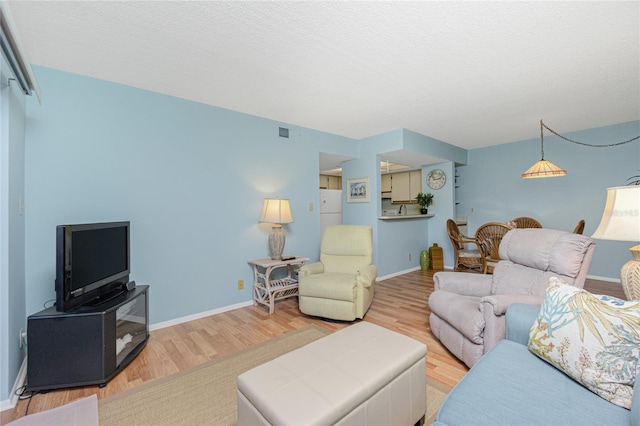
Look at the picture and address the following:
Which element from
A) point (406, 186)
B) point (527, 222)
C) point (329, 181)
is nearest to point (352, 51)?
point (527, 222)

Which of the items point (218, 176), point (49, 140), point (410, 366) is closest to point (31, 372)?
point (49, 140)

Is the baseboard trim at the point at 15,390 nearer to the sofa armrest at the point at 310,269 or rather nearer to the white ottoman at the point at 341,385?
the white ottoman at the point at 341,385

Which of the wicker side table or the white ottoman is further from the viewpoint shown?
the wicker side table

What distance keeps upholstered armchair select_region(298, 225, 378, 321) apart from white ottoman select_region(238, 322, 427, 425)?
1.15 m

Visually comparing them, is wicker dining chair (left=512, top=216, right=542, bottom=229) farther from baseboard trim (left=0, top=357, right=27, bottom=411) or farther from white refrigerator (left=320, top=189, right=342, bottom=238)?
baseboard trim (left=0, top=357, right=27, bottom=411)

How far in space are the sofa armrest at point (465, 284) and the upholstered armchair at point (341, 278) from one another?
0.69 m

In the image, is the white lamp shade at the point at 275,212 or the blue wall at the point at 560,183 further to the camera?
the blue wall at the point at 560,183

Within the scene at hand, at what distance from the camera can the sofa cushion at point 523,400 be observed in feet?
3.01

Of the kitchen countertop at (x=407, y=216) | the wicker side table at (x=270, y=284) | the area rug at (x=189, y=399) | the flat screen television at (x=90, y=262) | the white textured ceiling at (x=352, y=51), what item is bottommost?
the area rug at (x=189, y=399)

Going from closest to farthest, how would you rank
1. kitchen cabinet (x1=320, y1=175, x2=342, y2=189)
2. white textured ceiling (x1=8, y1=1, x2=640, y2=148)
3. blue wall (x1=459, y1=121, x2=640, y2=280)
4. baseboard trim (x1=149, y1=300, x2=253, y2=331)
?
white textured ceiling (x1=8, y1=1, x2=640, y2=148), baseboard trim (x1=149, y1=300, x2=253, y2=331), blue wall (x1=459, y1=121, x2=640, y2=280), kitchen cabinet (x1=320, y1=175, x2=342, y2=189)

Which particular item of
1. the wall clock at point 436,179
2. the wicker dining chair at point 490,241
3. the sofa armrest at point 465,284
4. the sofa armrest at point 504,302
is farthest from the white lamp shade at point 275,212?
the wall clock at point 436,179

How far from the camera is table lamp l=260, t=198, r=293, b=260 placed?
315cm

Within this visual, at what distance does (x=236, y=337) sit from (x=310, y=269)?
103cm

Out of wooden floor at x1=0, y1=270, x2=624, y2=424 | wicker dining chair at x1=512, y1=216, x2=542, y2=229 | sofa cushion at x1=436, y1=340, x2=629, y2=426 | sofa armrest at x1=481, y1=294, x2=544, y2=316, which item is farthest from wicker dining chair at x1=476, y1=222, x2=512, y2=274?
sofa cushion at x1=436, y1=340, x2=629, y2=426
